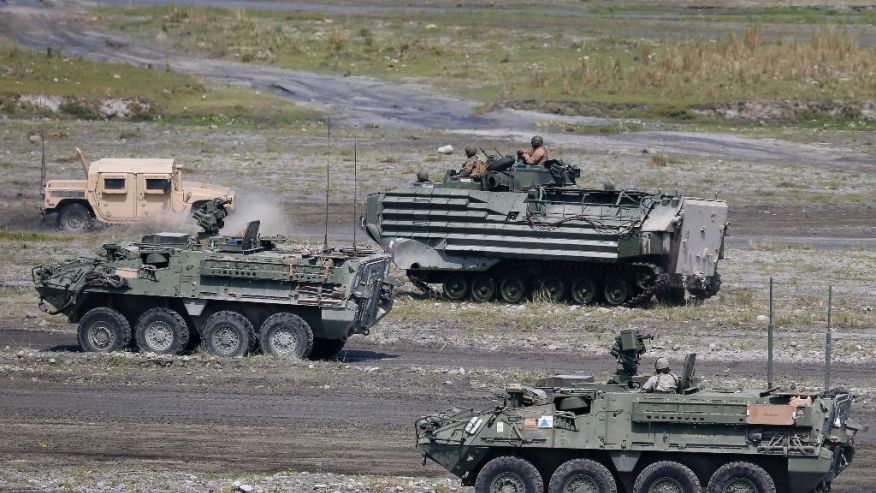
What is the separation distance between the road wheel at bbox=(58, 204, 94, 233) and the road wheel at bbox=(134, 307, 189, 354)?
1472cm

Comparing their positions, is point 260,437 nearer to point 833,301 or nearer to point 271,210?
point 833,301

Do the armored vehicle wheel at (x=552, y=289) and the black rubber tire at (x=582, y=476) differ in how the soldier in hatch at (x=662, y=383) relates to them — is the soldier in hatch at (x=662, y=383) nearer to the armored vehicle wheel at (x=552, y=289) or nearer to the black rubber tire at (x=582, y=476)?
the black rubber tire at (x=582, y=476)

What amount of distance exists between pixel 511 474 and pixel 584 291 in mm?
14813

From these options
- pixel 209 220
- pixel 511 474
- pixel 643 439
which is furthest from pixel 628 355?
pixel 209 220

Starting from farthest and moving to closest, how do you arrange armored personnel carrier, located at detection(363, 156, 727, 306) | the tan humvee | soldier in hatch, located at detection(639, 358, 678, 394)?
the tan humvee < armored personnel carrier, located at detection(363, 156, 727, 306) < soldier in hatch, located at detection(639, 358, 678, 394)

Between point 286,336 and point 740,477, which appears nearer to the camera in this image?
point 740,477

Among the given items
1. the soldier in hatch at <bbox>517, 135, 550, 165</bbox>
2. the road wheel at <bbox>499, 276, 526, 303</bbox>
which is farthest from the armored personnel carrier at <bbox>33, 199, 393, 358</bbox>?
the soldier in hatch at <bbox>517, 135, 550, 165</bbox>

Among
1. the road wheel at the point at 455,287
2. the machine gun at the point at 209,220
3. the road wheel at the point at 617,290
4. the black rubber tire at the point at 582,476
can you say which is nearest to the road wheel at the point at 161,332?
the machine gun at the point at 209,220

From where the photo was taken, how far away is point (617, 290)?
1297 inches

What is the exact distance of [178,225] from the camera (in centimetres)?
4081

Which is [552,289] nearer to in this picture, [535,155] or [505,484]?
[535,155]

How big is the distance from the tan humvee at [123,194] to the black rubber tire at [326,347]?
13223 mm

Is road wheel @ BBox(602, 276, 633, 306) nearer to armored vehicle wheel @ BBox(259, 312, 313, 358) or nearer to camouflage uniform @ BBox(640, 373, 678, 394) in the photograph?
armored vehicle wheel @ BBox(259, 312, 313, 358)

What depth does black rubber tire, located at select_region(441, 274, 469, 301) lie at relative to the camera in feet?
111
